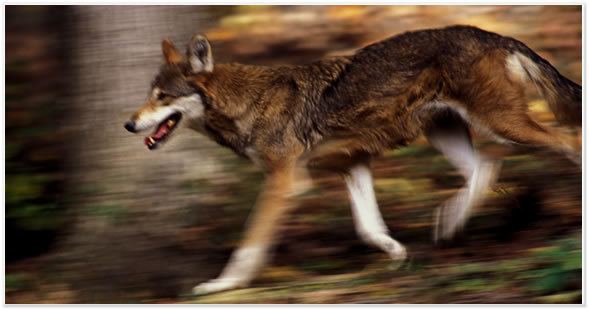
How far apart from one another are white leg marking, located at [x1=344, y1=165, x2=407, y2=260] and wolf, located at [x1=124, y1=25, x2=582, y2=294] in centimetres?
1

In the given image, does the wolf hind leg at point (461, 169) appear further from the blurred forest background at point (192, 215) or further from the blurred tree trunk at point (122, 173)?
the blurred tree trunk at point (122, 173)

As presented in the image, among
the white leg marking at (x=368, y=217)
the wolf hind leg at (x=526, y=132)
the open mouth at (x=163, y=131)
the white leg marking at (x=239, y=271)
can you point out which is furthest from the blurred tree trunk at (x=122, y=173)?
the wolf hind leg at (x=526, y=132)

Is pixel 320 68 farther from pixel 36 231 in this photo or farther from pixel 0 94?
pixel 36 231

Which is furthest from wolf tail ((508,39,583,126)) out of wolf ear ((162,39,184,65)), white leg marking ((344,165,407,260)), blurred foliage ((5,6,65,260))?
blurred foliage ((5,6,65,260))

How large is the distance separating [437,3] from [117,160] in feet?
17.6

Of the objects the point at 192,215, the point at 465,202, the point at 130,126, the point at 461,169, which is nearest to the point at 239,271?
the point at 192,215

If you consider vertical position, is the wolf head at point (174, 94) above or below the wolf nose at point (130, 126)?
above

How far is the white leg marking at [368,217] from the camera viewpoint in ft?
24.1

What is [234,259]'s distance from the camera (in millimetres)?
6953

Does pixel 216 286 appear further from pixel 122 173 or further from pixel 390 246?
pixel 390 246

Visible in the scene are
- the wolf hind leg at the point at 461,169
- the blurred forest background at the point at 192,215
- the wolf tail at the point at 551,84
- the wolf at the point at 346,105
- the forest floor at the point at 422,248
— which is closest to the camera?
the forest floor at the point at 422,248

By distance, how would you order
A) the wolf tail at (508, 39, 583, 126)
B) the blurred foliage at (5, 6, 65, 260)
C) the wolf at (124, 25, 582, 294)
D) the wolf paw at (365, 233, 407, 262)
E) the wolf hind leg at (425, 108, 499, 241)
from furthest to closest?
the blurred foliage at (5, 6, 65, 260), the wolf hind leg at (425, 108, 499, 241), the wolf paw at (365, 233, 407, 262), the wolf tail at (508, 39, 583, 126), the wolf at (124, 25, 582, 294)

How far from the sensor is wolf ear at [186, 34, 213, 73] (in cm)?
686

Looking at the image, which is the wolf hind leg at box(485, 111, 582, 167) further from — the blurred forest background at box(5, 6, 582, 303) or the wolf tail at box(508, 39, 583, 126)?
the blurred forest background at box(5, 6, 582, 303)
